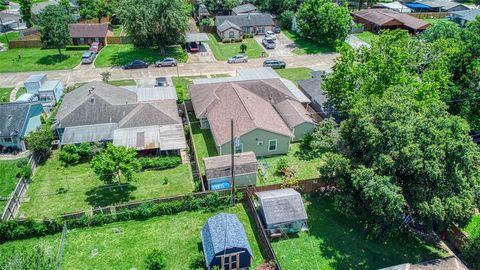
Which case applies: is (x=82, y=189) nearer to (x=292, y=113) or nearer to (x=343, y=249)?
(x=292, y=113)

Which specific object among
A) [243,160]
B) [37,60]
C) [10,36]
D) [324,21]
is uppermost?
[324,21]

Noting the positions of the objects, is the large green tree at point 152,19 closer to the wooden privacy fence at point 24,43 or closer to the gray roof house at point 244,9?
the wooden privacy fence at point 24,43

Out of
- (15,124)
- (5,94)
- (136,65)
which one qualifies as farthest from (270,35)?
(15,124)

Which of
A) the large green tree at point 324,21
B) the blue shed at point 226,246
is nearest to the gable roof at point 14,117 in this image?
the blue shed at point 226,246

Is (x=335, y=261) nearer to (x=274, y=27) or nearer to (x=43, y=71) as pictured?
(x=43, y=71)

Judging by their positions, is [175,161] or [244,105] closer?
[175,161]

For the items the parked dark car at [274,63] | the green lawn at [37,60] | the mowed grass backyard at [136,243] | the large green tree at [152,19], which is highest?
the large green tree at [152,19]

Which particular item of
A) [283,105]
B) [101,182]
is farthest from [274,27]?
[101,182]
